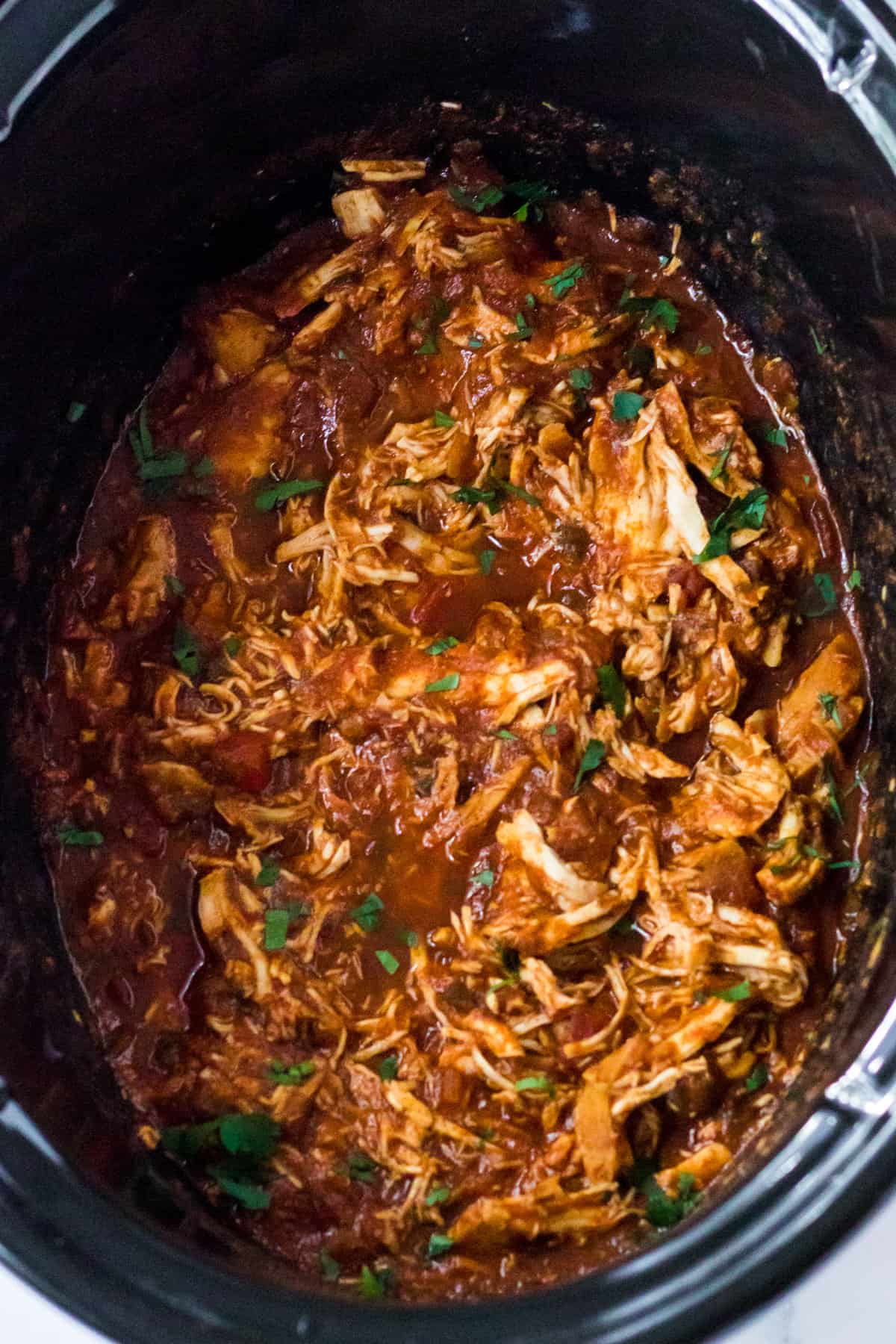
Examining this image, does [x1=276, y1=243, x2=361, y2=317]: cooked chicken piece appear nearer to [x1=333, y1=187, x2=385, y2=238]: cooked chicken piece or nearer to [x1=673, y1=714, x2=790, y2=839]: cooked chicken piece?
[x1=333, y1=187, x2=385, y2=238]: cooked chicken piece

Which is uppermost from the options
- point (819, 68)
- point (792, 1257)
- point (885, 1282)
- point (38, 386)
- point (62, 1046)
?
point (38, 386)

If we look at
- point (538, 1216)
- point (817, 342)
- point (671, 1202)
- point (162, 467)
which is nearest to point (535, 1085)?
point (538, 1216)

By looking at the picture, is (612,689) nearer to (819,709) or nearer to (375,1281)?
(819,709)

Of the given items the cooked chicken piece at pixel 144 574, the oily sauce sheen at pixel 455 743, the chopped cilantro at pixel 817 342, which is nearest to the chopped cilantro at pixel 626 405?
the oily sauce sheen at pixel 455 743

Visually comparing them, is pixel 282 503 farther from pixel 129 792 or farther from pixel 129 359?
pixel 129 792

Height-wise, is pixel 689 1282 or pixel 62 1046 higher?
pixel 62 1046

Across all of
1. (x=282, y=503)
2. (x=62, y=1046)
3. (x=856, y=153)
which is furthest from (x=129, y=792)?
(x=856, y=153)
